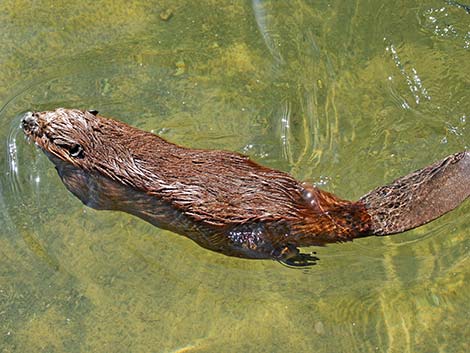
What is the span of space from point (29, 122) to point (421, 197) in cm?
254

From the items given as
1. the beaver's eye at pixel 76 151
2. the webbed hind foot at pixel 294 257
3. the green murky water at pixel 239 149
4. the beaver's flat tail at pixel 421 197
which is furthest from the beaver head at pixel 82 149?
the beaver's flat tail at pixel 421 197

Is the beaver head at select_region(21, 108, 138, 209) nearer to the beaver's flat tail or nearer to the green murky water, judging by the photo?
the green murky water

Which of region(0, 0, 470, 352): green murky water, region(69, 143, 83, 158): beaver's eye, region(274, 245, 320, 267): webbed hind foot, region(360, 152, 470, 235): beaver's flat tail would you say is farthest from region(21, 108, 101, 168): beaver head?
region(360, 152, 470, 235): beaver's flat tail

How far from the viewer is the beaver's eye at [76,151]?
4.53 meters

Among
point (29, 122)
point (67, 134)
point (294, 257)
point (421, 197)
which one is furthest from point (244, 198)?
point (29, 122)

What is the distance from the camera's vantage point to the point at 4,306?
4.93 metres

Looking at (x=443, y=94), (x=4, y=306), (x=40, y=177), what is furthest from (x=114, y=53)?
(x=443, y=94)

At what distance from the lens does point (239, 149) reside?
5324 mm

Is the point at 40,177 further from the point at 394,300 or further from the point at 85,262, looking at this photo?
the point at 394,300

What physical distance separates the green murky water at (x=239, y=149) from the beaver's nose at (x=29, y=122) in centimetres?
34

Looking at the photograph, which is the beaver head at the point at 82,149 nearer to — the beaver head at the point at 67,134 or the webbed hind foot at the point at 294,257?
the beaver head at the point at 67,134

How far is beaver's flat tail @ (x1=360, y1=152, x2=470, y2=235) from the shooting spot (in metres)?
4.22

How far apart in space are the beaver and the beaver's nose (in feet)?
1.66

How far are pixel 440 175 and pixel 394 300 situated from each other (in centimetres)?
100
